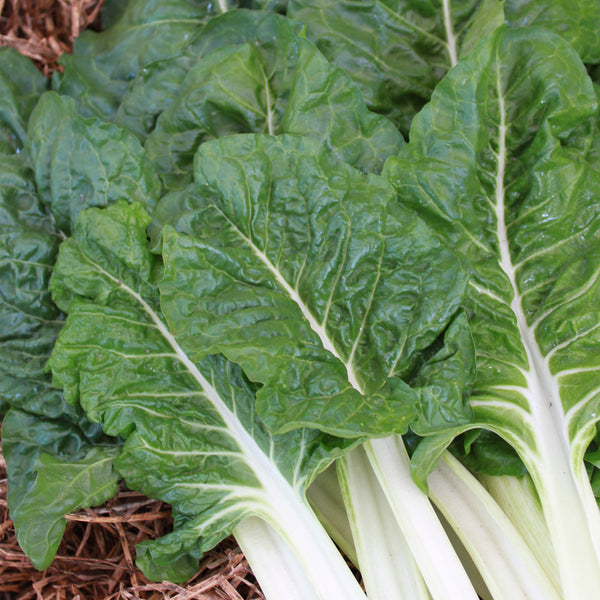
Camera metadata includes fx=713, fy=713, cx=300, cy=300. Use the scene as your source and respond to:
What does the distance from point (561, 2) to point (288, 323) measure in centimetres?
142

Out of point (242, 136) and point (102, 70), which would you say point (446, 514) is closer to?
point (242, 136)

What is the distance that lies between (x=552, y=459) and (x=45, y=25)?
2651mm

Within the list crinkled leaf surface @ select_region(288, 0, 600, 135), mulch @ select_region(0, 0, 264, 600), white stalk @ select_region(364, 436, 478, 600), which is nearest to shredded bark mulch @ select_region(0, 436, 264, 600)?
mulch @ select_region(0, 0, 264, 600)

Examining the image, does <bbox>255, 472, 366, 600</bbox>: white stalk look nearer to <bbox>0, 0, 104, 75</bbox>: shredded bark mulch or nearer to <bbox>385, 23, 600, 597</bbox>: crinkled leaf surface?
<bbox>385, 23, 600, 597</bbox>: crinkled leaf surface

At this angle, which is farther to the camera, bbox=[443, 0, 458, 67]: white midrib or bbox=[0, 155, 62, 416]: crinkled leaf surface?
bbox=[443, 0, 458, 67]: white midrib

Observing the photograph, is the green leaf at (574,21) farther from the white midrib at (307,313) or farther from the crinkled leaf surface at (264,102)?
the white midrib at (307,313)

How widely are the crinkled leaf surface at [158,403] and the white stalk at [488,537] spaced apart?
41 cm

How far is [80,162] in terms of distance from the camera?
7.29ft

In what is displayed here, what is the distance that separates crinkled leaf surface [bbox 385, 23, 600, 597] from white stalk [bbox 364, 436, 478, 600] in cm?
26

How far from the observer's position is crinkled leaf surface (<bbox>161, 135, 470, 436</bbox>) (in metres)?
1.85

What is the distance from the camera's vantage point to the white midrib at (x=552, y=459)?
188 cm

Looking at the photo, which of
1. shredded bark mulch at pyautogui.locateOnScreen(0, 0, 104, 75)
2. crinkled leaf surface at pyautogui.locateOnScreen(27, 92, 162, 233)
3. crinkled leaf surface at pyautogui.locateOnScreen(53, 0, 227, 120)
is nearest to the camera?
crinkled leaf surface at pyautogui.locateOnScreen(27, 92, 162, 233)

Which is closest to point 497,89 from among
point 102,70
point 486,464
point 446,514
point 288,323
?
point 288,323

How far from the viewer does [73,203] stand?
2250 mm
